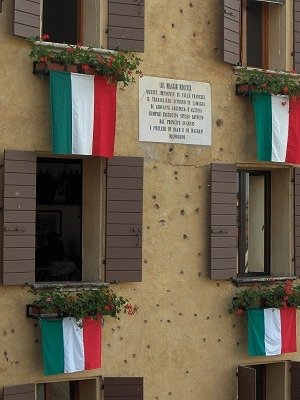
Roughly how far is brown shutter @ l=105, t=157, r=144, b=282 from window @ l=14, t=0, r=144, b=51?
1588 mm

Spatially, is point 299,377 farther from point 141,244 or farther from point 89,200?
point 89,200

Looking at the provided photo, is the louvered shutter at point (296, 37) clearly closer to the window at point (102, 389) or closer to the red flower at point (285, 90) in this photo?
the red flower at point (285, 90)

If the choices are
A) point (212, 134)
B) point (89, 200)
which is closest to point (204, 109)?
point (212, 134)

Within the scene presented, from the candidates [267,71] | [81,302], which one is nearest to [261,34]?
[267,71]

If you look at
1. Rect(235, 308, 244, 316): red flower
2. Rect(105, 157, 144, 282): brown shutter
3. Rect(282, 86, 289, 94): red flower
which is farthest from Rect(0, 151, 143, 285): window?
Rect(282, 86, 289, 94): red flower

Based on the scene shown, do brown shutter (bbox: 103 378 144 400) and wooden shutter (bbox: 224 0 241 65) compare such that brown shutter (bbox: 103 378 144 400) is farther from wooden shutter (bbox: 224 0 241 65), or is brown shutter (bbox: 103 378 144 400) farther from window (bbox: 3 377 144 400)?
wooden shutter (bbox: 224 0 241 65)

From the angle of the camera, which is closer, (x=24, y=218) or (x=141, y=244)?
(x=24, y=218)

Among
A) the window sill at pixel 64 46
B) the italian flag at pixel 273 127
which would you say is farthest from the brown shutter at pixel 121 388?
the window sill at pixel 64 46

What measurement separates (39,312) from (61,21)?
4.02 meters

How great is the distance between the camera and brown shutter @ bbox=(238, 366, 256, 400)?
12.1m

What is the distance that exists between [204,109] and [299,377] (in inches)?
165

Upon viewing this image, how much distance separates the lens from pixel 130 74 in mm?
11766

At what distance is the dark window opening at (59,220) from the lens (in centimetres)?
1207

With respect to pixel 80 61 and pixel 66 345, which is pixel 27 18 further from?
pixel 66 345
